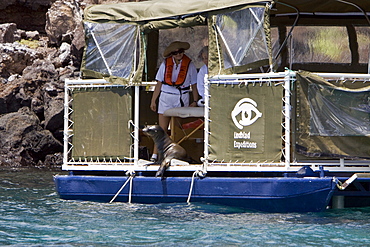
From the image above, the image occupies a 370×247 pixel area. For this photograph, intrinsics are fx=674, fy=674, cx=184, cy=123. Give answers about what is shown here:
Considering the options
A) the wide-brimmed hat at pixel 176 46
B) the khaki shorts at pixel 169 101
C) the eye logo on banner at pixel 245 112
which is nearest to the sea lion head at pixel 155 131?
the khaki shorts at pixel 169 101

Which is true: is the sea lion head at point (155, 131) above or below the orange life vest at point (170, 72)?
below

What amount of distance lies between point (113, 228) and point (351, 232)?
287cm

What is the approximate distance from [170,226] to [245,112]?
6.31 ft

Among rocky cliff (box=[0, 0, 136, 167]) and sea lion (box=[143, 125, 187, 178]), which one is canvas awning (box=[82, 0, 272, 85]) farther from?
rocky cliff (box=[0, 0, 136, 167])

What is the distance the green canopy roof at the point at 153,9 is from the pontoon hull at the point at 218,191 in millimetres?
2353

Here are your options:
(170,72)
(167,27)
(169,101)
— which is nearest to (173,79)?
(170,72)

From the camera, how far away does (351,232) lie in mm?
7996

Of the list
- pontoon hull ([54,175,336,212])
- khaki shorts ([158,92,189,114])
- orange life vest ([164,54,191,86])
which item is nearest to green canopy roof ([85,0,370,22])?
orange life vest ([164,54,191,86])

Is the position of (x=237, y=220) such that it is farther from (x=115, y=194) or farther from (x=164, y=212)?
(x=115, y=194)

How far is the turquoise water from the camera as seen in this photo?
757 centimetres

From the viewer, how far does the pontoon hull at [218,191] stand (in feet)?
29.1

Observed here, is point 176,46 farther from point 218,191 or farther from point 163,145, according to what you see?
point 218,191

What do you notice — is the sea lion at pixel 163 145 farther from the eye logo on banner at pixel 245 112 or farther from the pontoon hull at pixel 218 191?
the eye logo on banner at pixel 245 112

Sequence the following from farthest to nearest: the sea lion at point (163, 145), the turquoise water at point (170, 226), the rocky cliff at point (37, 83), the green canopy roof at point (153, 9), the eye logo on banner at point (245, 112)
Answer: the rocky cliff at point (37, 83)
the sea lion at point (163, 145)
the green canopy roof at point (153, 9)
the eye logo on banner at point (245, 112)
the turquoise water at point (170, 226)
